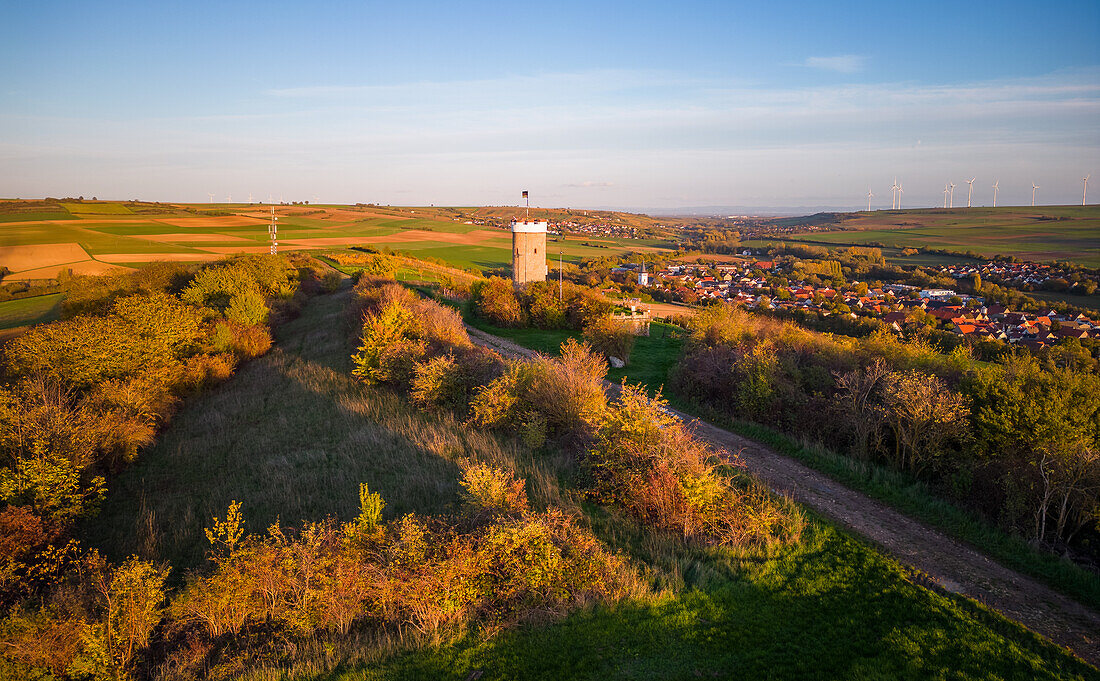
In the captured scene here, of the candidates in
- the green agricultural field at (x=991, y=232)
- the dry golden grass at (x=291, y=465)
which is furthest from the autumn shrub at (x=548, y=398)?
the green agricultural field at (x=991, y=232)

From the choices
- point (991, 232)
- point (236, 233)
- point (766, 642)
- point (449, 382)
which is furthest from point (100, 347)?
point (991, 232)

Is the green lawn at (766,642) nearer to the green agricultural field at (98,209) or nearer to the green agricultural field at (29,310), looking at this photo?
the green agricultural field at (29,310)

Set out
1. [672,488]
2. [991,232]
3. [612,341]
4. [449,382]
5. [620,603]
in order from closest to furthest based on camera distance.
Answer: [620,603] → [672,488] → [449,382] → [612,341] → [991,232]

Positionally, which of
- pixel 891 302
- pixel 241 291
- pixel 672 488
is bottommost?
pixel 672 488

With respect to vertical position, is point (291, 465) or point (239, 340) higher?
point (239, 340)

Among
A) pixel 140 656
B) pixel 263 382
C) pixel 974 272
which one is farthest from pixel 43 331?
pixel 974 272

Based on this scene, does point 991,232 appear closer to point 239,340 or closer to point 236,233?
point 239,340

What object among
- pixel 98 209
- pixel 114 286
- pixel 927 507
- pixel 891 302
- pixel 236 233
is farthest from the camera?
pixel 98 209

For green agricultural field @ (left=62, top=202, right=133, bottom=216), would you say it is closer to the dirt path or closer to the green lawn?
the green lawn
